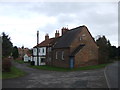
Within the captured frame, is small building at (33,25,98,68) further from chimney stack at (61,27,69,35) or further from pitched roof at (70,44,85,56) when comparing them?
chimney stack at (61,27,69,35)

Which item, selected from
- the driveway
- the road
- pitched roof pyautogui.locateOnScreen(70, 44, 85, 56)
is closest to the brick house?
pitched roof pyautogui.locateOnScreen(70, 44, 85, 56)

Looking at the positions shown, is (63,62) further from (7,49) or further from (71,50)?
(7,49)

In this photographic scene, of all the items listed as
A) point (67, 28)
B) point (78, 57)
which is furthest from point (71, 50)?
point (67, 28)

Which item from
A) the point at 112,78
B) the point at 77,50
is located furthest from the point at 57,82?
the point at 77,50

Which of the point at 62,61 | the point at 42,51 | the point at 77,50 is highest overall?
the point at 77,50

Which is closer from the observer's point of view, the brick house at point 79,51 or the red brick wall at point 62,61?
the brick house at point 79,51

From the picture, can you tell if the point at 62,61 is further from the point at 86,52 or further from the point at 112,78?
the point at 112,78

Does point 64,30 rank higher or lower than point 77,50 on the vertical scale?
higher

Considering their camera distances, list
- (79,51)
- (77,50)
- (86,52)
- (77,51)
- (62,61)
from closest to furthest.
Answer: (79,51) < (77,51) < (77,50) < (86,52) < (62,61)

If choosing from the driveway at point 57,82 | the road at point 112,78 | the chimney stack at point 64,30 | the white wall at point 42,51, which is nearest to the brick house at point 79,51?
the chimney stack at point 64,30

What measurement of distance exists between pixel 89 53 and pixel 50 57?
42.2 feet

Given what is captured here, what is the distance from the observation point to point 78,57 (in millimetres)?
36969

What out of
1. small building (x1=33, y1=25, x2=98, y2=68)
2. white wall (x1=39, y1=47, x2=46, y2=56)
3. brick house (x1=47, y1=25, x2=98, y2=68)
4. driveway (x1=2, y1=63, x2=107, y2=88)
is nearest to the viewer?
driveway (x1=2, y1=63, x2=107, y2=88)

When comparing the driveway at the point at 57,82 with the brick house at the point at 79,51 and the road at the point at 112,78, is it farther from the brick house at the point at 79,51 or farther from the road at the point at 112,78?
the brick house at the point at 79,51
